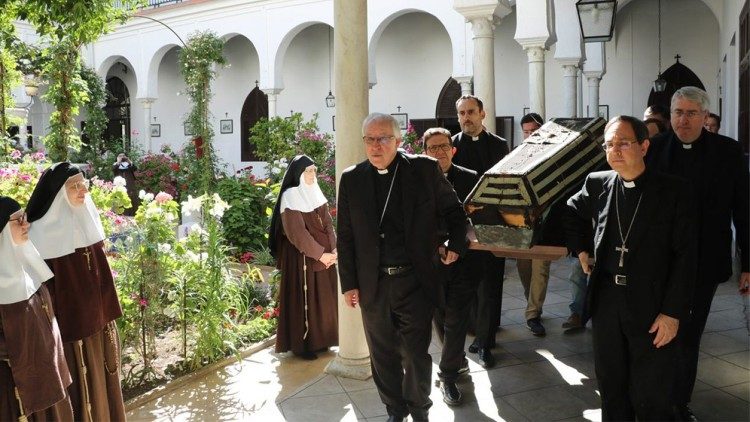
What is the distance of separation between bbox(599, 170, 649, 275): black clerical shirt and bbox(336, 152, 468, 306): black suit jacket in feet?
2.64

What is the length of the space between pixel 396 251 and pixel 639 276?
48.9 inches

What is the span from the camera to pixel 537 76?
10.1 m

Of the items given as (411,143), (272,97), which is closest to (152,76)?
(272,97)

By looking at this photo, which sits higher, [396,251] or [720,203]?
[720,203]

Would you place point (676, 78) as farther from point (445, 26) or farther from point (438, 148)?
point (438, 148)

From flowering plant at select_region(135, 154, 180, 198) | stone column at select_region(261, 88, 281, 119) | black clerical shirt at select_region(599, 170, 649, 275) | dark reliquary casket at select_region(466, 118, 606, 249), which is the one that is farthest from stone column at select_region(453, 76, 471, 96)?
black clerical shirt at select_region(599, 170, 649, 275)

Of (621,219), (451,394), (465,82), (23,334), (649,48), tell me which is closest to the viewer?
(23,334)

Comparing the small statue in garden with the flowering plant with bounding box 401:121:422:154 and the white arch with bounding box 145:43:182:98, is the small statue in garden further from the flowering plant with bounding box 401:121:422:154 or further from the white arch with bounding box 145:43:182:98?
the flowering plant with bounding box 401:121:422:154

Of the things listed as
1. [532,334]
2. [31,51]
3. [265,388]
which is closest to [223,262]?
[265,388]

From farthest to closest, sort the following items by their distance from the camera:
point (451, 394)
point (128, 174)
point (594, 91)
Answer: point (128, 174), point (594, 91), point (451, 394)

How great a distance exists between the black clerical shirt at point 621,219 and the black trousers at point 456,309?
1.15 meters

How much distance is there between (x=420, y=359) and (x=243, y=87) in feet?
62.7

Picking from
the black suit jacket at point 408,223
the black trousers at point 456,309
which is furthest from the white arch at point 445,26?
the black suit jacket at point 408,223

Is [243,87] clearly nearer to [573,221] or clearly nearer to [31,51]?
[31,51]
